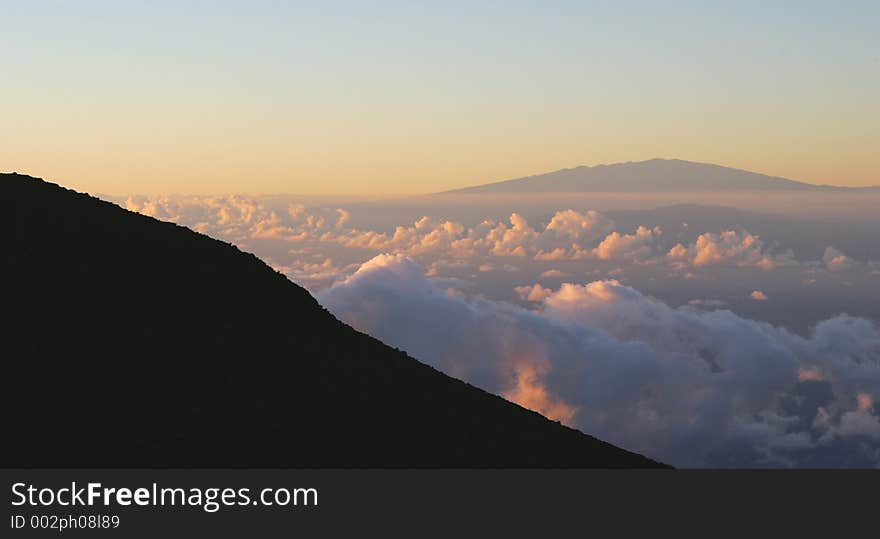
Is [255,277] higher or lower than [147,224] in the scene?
lower

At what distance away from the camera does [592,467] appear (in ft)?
202

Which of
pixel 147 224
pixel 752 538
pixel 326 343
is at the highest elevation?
pixel 147 224

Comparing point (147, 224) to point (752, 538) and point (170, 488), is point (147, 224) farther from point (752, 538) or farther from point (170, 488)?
point (752, 538)

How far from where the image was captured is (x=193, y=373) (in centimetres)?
5647

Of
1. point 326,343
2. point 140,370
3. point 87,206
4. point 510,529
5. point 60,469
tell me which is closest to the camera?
point 510,529

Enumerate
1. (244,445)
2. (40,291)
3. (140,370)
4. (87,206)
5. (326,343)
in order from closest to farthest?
(244,445), (140,370), (40,291), (326,343), (87,206)

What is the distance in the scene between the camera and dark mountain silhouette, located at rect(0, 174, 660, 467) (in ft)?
159

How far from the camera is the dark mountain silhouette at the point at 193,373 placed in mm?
48312

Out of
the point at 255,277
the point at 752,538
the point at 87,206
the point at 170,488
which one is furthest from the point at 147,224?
the point at 752,538

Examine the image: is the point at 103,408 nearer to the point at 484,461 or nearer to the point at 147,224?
the point at 484,461

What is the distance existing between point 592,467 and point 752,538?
2155cm

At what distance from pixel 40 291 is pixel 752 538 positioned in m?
46.8

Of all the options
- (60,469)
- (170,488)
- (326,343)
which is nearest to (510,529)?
(170,488)

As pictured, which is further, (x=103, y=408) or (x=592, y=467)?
(x=592, y=467)
